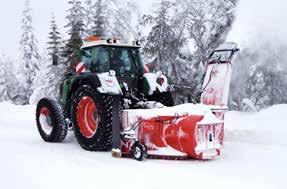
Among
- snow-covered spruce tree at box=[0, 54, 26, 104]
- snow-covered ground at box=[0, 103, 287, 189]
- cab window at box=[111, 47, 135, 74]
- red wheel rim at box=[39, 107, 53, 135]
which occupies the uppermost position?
cab window at box=[111, 47, 135, 74]

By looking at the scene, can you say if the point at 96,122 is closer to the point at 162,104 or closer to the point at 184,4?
the point at 162,104

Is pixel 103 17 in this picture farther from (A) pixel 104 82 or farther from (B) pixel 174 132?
(B) pixel 174 132

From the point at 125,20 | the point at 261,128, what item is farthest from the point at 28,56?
the point at 261,128

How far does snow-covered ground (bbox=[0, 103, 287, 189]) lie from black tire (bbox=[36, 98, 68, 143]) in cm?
23

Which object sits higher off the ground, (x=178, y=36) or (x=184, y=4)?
(x=184, y=4)

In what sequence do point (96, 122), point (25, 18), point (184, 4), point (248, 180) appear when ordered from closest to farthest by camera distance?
point (248, 180) < point (96, 122) < point (184, 4) < point (25, 18)

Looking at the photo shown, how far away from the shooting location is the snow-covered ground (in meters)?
5.99

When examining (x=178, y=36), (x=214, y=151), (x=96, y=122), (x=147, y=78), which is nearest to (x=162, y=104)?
(x=147, y=78)

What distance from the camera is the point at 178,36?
2894 cm

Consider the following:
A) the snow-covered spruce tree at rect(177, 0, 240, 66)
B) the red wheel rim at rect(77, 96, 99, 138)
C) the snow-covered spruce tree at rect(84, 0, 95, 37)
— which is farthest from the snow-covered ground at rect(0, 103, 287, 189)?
the snow-covered spruce tree at rect(84, 0, 95, 37)

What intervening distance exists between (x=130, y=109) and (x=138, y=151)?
1060 mm

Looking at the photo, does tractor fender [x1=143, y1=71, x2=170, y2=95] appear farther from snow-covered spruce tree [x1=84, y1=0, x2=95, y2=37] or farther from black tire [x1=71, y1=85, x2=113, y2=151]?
snow-covered spruce tree [x1=84, y1=0, x2=95, y2=37]

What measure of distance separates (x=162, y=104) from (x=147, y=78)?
1.96ft

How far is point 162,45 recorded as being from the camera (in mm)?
27984
